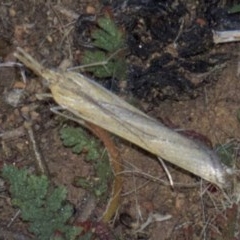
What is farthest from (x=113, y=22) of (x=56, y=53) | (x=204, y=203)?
(x=204, y=203)

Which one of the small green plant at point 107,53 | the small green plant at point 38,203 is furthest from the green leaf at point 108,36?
the small green plant at point 38,203

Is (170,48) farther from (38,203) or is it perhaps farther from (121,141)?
(38,203)

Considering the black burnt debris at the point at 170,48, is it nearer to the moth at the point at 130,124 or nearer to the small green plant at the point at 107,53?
the small green plant at the point at 107,53

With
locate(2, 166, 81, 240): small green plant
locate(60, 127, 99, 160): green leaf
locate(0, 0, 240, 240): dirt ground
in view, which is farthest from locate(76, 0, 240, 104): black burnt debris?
locate(2, 166, 81, 240): small green plant

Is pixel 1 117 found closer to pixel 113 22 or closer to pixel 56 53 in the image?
pixel 56 53

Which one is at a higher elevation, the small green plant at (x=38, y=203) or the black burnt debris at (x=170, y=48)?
the black burnt debris at (x=170, y=48)

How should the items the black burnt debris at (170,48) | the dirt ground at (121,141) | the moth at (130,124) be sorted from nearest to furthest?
the moth at (130,124) < the dirt ground at (121,141) < the black burnt debris at (170,48)

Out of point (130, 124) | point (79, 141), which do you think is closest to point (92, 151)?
point (79, 141)

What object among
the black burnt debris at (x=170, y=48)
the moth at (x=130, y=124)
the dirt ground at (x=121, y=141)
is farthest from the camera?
the black burnt debris at (x=170, y=48)

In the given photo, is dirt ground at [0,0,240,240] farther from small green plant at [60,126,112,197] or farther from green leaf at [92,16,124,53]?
green leaf at [92,16,124,53]
